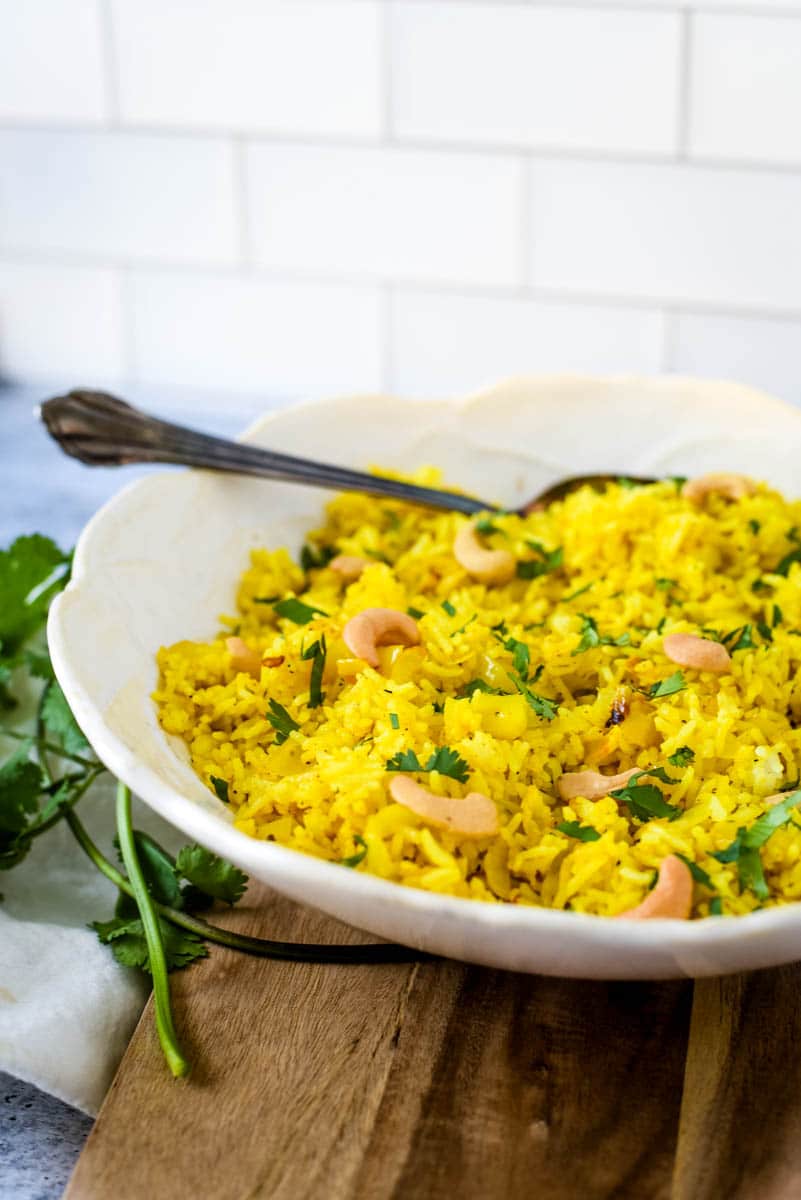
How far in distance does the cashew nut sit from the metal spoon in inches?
5.8

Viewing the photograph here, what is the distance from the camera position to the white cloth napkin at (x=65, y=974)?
3.59ft

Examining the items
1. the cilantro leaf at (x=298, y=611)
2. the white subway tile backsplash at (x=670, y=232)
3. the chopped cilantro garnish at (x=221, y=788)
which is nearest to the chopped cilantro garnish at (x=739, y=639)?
the cilantro leaf at (x=298, y=611)

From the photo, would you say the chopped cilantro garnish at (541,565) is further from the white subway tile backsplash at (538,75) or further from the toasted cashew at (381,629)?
the white subway tile backsplash at (538,75)

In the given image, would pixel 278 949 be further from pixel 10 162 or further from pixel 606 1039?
pixel 10 162

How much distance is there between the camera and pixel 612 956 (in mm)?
944

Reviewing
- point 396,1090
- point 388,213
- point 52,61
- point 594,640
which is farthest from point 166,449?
point 52,61

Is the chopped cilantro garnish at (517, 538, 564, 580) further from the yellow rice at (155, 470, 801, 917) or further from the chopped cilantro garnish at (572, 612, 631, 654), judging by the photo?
the chopped cilantro garnish at (572, 612, 631, 654)

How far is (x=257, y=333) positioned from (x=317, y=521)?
1.06 metres

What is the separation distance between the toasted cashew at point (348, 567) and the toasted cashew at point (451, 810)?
518mm

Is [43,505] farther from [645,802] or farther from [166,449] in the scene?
[645,802]

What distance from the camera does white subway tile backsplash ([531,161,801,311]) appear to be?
2.24 meters

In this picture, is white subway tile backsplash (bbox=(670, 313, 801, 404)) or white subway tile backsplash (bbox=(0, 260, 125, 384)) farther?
white subway tile backsplash (bbox=(0, 260, 125, 384))

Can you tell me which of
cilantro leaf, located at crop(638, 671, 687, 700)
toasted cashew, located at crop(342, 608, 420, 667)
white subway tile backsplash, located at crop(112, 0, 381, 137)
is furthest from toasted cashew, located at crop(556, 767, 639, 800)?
white subway tile backsplash, located at crop(112, 0, 381, 137)

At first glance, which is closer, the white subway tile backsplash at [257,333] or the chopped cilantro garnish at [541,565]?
the chopped cilantro garnish at [541,565]
